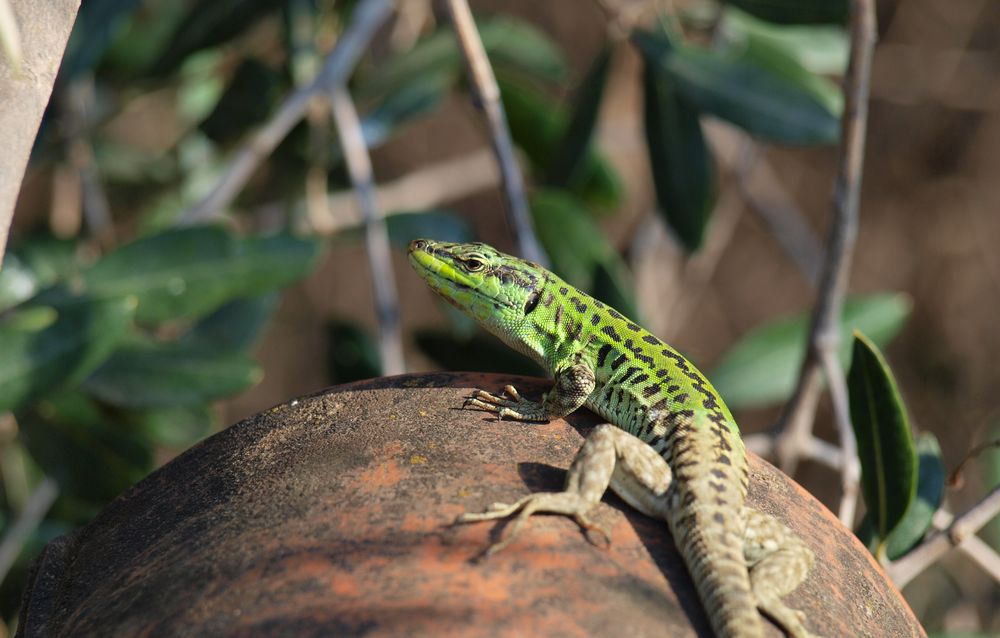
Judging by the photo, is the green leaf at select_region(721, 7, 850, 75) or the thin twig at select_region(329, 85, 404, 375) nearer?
the thin twig at select_region(329, 85, 404, 375)

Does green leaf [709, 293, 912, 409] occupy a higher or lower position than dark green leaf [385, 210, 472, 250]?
lower

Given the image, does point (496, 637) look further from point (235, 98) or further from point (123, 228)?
point (123, 228)

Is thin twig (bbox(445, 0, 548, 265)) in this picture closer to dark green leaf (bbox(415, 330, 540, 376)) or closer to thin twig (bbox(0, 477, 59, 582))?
dark green leaf (bbox(415, 330, 540, 376))

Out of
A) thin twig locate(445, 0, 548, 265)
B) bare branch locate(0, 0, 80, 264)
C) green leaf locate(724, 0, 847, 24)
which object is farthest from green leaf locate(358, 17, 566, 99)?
bare branch locate(0, 0, 80, 264)

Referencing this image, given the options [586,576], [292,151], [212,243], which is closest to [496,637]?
[586,576]

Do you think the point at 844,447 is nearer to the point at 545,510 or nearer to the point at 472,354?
the point at 472,354

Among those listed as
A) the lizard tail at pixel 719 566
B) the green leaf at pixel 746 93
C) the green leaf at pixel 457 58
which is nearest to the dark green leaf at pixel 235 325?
the green leaf at pixel 457 58

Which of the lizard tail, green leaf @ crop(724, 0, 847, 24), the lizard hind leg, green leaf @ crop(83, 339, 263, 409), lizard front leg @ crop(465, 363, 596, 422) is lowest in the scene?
green leaf @ crop(83, 339, 263, 409)

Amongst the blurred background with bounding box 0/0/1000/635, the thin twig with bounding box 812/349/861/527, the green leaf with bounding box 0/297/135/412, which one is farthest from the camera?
the blurred background with bounding box 0/0/1000/635
